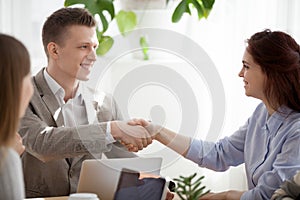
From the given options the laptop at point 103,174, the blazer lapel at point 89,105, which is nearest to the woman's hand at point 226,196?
the laptop at point 103,174

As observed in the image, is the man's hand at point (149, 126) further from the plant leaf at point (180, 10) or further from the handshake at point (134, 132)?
the plant leaf at point (180, 10)

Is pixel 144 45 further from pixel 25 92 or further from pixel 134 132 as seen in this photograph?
pixel 25 92

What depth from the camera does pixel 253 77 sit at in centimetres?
227

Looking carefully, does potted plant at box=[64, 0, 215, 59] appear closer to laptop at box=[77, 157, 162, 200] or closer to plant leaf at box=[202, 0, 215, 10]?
plant leaf at box=[202, 0, 215, 10]

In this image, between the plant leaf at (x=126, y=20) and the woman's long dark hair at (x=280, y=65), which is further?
the plant leaf at (x=126, y=20)

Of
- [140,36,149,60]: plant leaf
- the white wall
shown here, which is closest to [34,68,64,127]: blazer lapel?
the white wall

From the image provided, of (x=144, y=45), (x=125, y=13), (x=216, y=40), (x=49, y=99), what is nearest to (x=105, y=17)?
(x=125, y=13)

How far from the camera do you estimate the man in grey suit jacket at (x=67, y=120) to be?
237cm

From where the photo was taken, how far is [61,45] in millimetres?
2613

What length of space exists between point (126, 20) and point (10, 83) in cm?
164

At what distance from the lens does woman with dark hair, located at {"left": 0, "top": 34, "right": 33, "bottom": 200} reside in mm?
1517

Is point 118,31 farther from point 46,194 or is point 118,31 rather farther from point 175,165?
Answer: point 46,194

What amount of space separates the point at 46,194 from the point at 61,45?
1.87 feet

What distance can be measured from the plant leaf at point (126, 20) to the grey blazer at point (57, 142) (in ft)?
2.09
